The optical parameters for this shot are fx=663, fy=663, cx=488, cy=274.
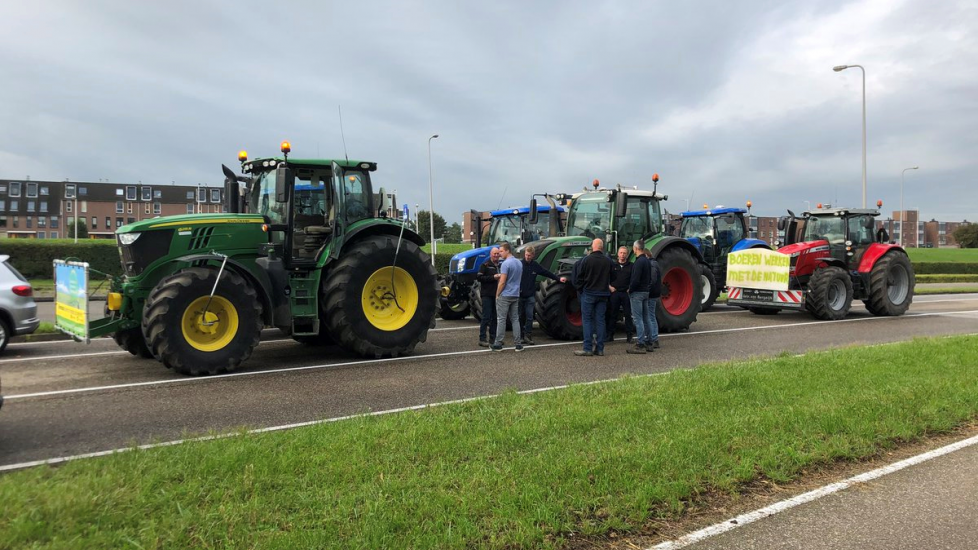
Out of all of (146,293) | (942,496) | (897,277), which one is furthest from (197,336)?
(897,277)

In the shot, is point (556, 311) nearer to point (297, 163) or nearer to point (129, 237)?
point (297, 163)

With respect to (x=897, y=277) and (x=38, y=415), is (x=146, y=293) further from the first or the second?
(x=897, y=277)

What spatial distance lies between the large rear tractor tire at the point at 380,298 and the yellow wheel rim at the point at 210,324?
134 cm

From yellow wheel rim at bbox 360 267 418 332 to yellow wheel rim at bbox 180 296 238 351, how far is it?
1.86 metres

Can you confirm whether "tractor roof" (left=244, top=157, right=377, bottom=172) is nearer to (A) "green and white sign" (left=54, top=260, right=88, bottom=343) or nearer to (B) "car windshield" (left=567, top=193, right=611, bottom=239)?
(A) "green and white sign" (left=54, top=260, right=88, bottom=343)

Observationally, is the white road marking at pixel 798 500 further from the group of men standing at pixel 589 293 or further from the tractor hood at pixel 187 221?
the tractor hood at pixel 187 221

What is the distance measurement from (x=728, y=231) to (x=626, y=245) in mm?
7389

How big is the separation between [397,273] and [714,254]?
12.2 m

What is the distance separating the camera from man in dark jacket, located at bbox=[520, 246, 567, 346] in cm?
1103

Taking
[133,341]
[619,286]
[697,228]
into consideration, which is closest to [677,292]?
[619,286]

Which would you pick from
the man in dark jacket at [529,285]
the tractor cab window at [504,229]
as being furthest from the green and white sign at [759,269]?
the man in dark jacket at [529,285]

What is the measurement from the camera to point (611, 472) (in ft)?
15.0

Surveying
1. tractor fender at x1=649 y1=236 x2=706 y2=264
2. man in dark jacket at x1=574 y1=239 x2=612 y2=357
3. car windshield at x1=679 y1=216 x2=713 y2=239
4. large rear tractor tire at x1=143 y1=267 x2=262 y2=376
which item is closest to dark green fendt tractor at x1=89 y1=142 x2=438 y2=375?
large rear tractor tire at x1=143 y1=267 x2=262 y2=376

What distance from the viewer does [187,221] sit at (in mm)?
8750
